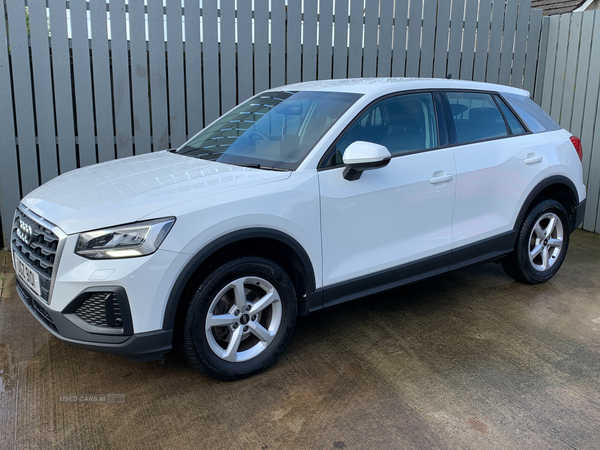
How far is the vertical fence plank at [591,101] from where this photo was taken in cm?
661

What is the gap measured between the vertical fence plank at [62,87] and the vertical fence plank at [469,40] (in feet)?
15.0

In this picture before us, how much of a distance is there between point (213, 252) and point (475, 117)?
2.47 m

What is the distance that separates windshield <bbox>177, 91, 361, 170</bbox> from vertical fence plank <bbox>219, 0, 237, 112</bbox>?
6.40ft

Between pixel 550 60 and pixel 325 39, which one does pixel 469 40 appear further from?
pixel 325 39

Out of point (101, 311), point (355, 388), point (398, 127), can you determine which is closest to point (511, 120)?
point (398, 127)

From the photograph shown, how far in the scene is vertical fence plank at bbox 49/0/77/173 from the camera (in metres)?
5.43

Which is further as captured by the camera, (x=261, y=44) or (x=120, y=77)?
(x=261, y=44)

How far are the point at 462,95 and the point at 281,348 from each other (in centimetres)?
240

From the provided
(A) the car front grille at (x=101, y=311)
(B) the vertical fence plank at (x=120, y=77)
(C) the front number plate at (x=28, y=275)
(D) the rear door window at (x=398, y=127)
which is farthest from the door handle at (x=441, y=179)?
(B) the vertical fence plank at (x=120, y=77)

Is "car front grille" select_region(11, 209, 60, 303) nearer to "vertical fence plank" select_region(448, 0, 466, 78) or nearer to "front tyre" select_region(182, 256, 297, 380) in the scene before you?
"front tyre" select_region(182, 256, 297, 380)

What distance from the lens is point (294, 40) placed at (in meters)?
6.30

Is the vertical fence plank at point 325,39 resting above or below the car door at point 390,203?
above

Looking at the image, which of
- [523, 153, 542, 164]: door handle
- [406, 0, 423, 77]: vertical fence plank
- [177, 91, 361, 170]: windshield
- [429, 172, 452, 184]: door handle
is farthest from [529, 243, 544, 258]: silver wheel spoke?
[406, 0, 423, 77]: vertical fence plank

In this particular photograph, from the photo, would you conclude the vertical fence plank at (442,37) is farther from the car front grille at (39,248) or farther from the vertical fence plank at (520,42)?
the car front grille at (39,248)
